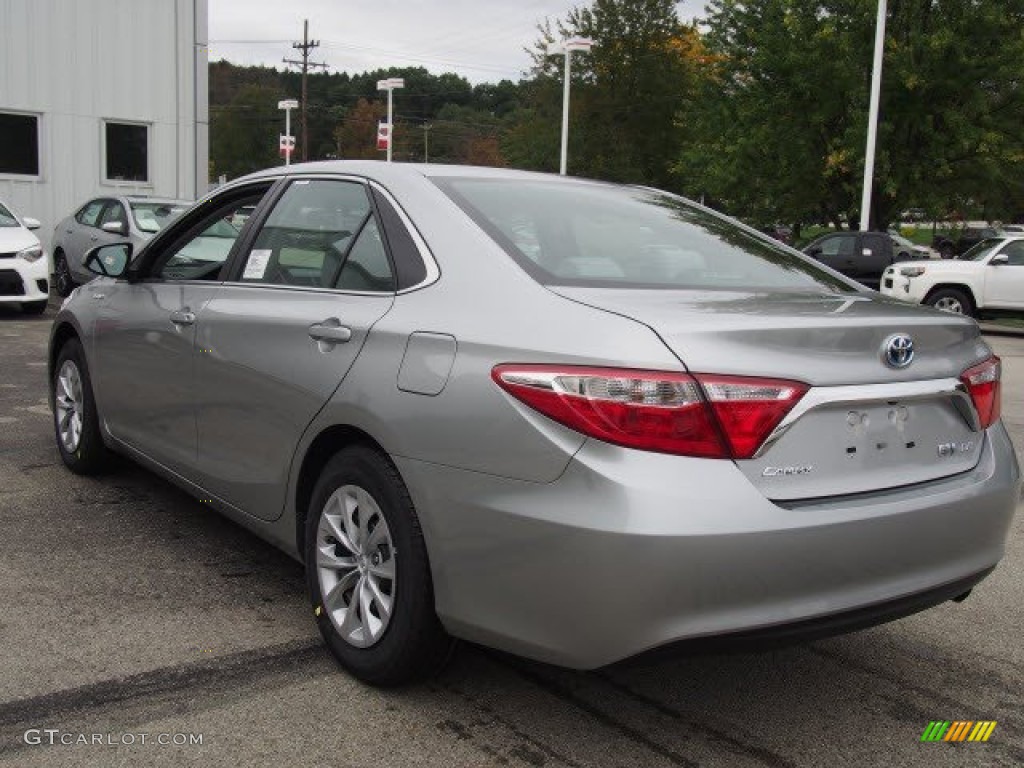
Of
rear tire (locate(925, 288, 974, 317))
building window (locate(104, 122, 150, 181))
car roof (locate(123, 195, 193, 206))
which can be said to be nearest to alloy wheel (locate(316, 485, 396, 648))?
car roof (locate(123, 195, 193, 206))

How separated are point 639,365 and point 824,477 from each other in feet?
1.81

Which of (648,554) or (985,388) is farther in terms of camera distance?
(985,388)

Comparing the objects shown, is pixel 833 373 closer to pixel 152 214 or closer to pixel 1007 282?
pixel 152 214

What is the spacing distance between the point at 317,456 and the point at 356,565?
0.39 m

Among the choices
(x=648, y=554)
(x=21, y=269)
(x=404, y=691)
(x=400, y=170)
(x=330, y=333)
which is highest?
(x=400, y=170)

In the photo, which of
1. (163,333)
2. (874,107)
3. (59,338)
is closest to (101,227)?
(59,338)

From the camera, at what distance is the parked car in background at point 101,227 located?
13445 millimetres

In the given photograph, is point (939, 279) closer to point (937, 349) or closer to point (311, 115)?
point (937, 349)

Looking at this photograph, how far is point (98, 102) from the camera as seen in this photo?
1816cm

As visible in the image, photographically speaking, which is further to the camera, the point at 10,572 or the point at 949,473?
the point at 10,572

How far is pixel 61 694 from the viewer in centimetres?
298

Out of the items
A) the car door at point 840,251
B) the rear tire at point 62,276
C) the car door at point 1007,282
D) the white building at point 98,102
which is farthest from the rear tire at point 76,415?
the car door at point 840,251

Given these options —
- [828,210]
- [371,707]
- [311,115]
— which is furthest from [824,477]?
[311,115]

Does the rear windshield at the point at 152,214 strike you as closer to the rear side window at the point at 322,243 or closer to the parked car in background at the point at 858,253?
the rear side window at the point at 322,243
